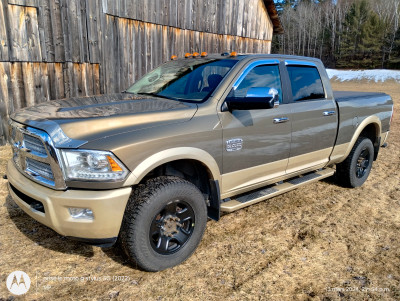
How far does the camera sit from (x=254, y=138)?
133 inches

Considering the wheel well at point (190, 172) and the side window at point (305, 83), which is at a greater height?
the side window at point (305, 83)

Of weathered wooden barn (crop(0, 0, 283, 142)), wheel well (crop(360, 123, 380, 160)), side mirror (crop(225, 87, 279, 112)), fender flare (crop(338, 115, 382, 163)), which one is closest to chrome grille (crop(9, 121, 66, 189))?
side mirror (crop(225, 87, 279, 112))

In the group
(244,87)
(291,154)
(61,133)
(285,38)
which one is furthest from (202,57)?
(285,38)

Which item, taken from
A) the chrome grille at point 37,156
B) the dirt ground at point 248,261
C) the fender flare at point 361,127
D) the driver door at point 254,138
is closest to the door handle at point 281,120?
the driver door at point 254,138

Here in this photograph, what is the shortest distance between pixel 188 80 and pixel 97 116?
1.35m

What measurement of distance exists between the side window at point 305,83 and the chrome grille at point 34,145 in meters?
2.85

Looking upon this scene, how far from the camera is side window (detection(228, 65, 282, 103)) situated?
135 inches

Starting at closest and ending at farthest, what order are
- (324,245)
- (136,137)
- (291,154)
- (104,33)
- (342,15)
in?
1. (136,137)
2. (324,245)
3. (291,154)
4. (104,33)
5. (342,15)

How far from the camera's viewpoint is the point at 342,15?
62.5 meters

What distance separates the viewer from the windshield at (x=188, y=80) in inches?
133

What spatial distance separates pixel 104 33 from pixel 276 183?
6.07m

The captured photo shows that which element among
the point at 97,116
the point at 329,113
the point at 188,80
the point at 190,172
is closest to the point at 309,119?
the point at 329,113

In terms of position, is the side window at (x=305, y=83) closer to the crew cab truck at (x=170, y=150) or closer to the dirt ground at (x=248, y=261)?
the crew cab truck at (x=170, y=150)

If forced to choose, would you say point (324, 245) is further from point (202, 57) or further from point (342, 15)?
point (342, 15)
